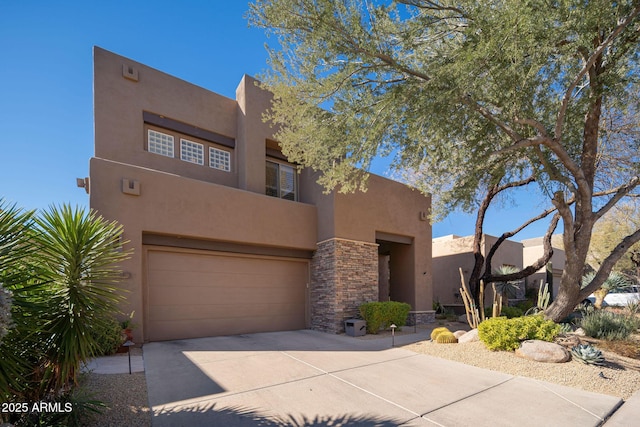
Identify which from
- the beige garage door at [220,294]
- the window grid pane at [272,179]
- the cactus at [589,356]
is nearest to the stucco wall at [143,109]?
the window grid pane at [272,179]

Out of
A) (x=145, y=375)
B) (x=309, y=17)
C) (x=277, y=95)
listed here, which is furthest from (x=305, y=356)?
(x=309, y=17)

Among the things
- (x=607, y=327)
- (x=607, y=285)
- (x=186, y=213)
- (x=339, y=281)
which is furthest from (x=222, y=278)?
(x=607, y=285)

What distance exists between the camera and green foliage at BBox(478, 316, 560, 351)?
27.4ft

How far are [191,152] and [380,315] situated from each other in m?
8.58

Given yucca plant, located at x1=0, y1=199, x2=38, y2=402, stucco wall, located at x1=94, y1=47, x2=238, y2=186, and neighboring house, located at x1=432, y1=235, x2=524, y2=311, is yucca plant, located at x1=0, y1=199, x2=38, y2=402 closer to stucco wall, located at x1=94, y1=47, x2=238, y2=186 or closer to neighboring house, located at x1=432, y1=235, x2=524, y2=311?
stucco wall, located at x1=94, y1=47, x2=238, y2=186

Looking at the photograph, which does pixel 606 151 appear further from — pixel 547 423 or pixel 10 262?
pixel 10 262

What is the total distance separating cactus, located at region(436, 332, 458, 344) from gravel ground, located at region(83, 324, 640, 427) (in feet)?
1.50

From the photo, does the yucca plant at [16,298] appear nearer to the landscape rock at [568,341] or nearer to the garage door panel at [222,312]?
the garage door panel at [222,312]

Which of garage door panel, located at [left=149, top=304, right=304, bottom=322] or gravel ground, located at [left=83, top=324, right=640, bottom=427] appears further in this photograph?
Answer: garage door panel, located at [left=149, top=304, right=304, bottom=322]

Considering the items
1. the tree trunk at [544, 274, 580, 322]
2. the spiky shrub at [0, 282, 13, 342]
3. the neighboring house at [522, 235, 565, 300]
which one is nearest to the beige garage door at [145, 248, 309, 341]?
the spiky shrub at [0, 282, 13, 342]

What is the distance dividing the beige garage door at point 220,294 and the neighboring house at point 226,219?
31 mm

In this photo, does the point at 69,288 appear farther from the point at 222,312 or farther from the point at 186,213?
the point at 222,312

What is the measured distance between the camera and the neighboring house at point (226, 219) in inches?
392

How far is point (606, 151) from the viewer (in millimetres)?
11336
